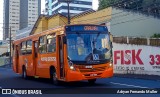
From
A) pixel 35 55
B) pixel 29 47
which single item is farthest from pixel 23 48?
pixel 35 55

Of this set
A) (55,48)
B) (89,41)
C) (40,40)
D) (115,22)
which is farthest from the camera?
(115,22)

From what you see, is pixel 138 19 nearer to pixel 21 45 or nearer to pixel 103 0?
pixel 103 0

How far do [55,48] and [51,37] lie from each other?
1.05 m

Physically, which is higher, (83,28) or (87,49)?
(83,28)

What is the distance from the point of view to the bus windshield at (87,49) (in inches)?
651

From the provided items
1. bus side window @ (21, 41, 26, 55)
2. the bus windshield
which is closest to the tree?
bus side window @ (21, 41, 26, 55)

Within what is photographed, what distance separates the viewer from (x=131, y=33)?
140 ft

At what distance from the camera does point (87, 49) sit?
16.7 meters

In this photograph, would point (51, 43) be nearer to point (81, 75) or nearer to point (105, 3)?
point (81, 75)

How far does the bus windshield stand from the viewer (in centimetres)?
1655

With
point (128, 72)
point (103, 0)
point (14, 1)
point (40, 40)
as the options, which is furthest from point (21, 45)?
point (14, 1)

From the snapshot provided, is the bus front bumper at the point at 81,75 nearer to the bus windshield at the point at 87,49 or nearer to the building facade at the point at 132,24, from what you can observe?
the bus windshield at the point at 87,49

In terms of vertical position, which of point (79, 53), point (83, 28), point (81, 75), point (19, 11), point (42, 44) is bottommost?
point (81, 75)

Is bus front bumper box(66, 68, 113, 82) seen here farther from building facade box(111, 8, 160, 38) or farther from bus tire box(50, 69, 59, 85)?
building facade box(111, 8, 160, 38)
